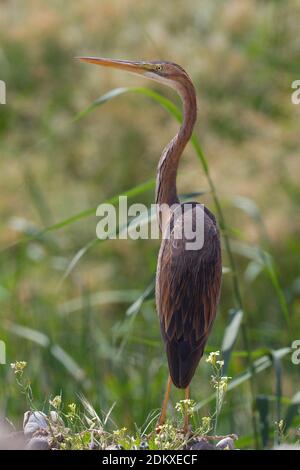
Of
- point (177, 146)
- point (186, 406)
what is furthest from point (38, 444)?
point (177, 146)

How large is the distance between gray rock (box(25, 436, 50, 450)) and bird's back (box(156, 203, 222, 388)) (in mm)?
288

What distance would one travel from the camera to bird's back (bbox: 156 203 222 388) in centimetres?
195

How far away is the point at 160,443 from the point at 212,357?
195mm

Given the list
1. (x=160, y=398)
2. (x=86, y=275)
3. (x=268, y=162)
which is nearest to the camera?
(x=160, y=398)

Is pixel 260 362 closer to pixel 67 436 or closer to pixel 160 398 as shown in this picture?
pixel 160 398

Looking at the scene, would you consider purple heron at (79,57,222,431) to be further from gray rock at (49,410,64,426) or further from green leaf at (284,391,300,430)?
green leaf at (284,391,300,430)

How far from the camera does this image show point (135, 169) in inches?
240

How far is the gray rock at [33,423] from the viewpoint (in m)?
1.92

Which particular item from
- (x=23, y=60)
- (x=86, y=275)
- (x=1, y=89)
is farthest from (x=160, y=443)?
(x=23, y=60)

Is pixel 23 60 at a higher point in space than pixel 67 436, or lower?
higher

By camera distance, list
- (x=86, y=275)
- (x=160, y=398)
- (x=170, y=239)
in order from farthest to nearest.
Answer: (x=86, y=275), (x=160, y=398), (x=170, y=239)

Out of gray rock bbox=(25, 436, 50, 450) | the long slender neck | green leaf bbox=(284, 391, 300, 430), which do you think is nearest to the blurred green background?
green leaf bbox=(284, 391, 300, 430)

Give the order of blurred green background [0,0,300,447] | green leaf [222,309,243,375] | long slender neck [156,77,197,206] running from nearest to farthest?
1. long slender neck [156,77,197,206]
2. green leaf [222,309,243,375]
3. blurred green background [0,0,300,447]

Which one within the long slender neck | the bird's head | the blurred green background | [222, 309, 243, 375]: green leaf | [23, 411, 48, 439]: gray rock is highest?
the blurred green background
